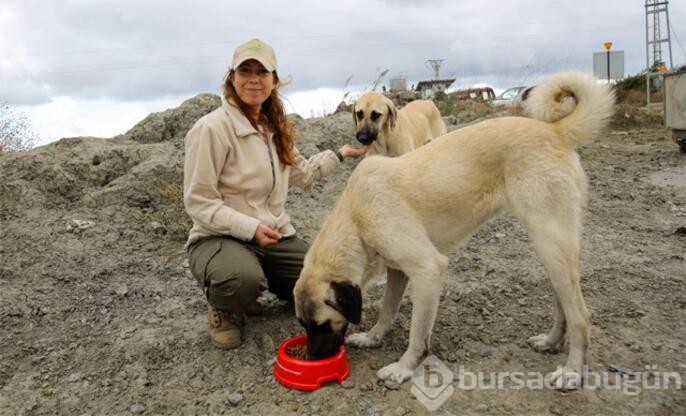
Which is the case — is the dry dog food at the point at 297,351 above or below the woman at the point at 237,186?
below

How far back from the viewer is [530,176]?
9.36 feet

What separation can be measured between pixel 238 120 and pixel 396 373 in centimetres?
187

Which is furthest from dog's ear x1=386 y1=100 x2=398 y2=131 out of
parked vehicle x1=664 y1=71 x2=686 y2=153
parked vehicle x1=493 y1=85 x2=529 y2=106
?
parked vehicle x1=493 y1=85 x2=529 y2=106

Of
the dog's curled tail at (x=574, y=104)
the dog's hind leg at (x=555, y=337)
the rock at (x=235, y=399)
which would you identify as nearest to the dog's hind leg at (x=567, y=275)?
the dog's hind leg at (x=555, y=337)

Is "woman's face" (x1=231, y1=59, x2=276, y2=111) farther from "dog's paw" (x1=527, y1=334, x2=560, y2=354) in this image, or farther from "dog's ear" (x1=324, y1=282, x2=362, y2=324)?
"dog's paw" (x1=527, y1=334, x2=560, y2=354)

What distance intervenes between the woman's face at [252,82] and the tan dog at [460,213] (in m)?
0.88

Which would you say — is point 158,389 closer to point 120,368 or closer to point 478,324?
point 120,368

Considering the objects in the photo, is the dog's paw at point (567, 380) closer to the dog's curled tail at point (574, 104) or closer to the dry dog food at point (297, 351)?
the dog's curled tail at point (574, 104)

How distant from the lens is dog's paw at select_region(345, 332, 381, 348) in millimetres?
3377

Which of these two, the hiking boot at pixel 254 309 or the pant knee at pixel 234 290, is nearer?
the pant knee at pixel 234 290

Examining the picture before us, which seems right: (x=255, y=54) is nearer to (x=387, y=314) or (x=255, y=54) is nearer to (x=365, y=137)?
(x=387, y=314)

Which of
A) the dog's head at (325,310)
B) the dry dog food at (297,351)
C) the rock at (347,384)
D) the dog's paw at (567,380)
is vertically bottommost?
the dog's paw at (567,380)

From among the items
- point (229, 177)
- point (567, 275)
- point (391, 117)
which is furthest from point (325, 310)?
point (391, 117)

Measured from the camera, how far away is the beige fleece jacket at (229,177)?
3.27m
